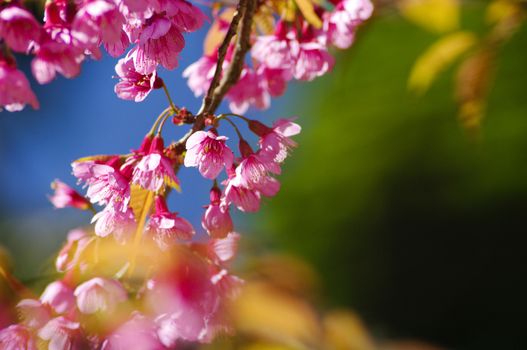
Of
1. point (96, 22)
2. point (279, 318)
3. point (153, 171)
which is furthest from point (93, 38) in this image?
point (279, 318)

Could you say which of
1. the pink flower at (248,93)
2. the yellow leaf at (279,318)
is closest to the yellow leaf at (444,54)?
the pink flower at (248,93)

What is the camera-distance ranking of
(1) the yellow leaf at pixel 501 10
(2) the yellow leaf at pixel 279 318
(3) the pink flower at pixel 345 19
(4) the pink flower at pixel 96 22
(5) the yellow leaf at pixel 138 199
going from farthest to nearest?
(2) the yellow leaf at pixel 279 318
(1) the yellow leaf at pixel 501 10
(3) the pink flower at pixel 345 19
(5) the yellow leaf at pixel 138 199
(4) the pink flower at pixel 96 22

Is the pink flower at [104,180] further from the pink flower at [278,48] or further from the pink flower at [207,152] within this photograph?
the pink flower at [278,48]

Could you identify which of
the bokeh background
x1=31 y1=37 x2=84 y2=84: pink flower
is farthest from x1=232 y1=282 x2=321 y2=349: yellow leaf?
the bokeh background

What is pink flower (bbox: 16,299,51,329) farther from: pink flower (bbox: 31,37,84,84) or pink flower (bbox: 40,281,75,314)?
pink flower (bbox: 31,37,84,84)

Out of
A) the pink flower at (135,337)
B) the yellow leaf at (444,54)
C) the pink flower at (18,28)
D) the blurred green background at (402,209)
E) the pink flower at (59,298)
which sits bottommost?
the pink flower at (135,337)

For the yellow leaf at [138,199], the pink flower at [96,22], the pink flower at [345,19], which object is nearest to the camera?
the pink flower at [96,22]

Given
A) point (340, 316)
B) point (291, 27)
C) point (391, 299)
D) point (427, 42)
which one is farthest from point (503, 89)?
point (291, 27)
